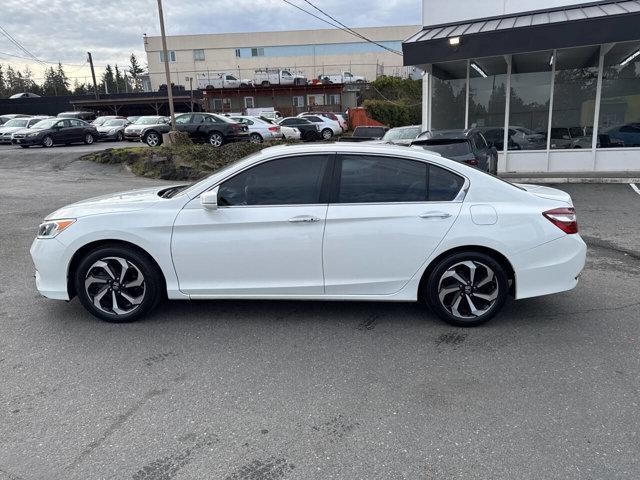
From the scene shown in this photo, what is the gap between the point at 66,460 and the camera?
2.71 m

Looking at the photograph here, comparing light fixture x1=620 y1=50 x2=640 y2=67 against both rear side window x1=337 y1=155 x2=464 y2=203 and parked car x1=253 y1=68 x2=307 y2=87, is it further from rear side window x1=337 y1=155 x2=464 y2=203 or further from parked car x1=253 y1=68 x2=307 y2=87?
A: parked car x1=253 y1=68 x2=307 y2=87

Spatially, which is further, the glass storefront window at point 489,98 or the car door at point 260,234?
the glass storefront window at point 489,98

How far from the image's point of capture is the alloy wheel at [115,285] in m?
4.33

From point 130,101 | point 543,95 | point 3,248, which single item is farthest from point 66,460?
point 130,101

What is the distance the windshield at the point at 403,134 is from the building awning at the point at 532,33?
274 centimetres

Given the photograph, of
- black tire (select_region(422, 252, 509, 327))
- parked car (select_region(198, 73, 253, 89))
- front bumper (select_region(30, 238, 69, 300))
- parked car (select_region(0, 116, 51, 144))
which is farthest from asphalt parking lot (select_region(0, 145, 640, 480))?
parked car (select_region(198, 73, 253, 89))

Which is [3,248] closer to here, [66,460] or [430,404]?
[66,460]

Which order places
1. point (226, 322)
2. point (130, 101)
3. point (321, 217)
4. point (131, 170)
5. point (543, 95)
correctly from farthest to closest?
point (130, 101) < point (131, 170) < point (543, 95) < point (226, 322) < point (321, 217)

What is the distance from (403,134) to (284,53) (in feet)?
185

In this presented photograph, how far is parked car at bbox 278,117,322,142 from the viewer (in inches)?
1075

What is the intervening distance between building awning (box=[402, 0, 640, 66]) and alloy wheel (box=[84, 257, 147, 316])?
33.8ft

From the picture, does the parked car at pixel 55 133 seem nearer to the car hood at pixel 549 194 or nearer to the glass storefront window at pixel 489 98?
the glass storefront window at pixel 489 98

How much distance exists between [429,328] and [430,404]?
1.19 m

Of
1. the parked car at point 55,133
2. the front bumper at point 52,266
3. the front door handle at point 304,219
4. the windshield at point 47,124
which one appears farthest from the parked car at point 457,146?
the windshield at point 47,124
